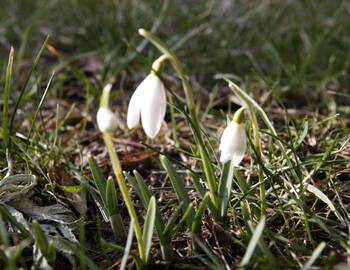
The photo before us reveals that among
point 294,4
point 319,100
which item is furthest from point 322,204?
point 294,4

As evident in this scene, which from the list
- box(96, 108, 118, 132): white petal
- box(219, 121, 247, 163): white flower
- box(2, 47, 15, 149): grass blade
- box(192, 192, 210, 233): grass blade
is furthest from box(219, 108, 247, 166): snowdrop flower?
box(2, 47, 15, 149): grass blade

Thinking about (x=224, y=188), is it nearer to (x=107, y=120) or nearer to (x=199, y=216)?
(x=199, y=216)

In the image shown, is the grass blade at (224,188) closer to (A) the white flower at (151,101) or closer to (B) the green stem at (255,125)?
(B) the green stem at (255,125)

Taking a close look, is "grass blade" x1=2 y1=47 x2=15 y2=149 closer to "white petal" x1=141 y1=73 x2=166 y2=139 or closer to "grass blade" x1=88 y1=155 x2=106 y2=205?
"grass blade" x1=88 y1=155 x2=106 y2=205

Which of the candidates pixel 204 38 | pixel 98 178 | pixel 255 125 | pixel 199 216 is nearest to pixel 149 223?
pixel 199 216

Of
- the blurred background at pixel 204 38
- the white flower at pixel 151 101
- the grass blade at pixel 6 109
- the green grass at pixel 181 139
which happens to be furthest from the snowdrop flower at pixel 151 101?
the blurred background at pixel 204 38

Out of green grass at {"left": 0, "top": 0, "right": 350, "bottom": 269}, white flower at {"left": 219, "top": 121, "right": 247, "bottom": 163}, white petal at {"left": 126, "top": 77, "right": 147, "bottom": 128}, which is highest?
white petal at {"left": 126, "top": 77, "right": 147, "bottom": 128}
